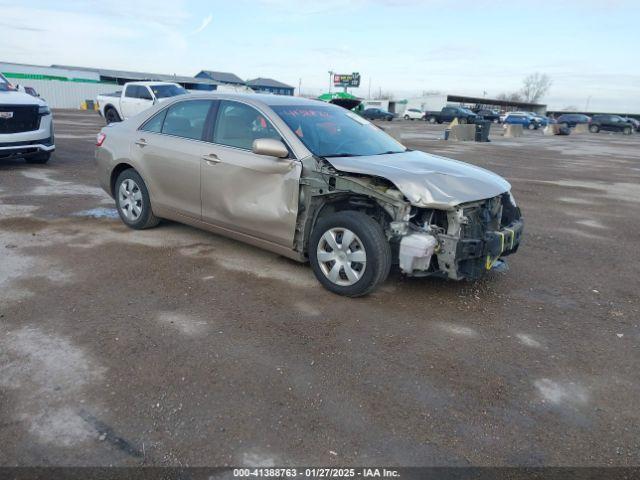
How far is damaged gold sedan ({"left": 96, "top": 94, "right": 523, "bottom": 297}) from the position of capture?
161 inches

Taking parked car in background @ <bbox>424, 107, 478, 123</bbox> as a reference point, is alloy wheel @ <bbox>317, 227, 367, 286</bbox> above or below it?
below

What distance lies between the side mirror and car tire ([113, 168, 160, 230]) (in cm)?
200

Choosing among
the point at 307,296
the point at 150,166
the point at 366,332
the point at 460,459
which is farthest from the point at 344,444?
the point at 150,166

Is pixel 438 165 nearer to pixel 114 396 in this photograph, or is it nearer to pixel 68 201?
pixel 114 396

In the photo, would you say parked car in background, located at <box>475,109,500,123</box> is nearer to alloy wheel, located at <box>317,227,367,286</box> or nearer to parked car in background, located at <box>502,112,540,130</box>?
parked car in background, located at <box>502,112,540,130</box>

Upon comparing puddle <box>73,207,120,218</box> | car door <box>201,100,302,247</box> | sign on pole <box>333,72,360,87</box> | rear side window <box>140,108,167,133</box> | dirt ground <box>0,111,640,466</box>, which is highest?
sign on pole <box>333,72,360,87</box>

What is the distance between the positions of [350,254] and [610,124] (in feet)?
168

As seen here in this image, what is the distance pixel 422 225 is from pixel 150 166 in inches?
127

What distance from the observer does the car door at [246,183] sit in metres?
4.59

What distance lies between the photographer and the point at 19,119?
9.27m

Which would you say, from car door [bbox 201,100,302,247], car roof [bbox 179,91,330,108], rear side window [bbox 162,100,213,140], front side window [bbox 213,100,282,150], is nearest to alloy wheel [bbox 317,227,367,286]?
car door [bbox 201,100,302,247]

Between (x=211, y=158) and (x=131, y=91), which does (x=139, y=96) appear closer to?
(x=131, y=91)

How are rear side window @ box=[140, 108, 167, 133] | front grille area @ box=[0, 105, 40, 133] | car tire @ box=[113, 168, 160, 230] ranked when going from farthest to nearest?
front grille area @ box=[0, 105, 40, 133] < car tire @ box=[113, 168, 160, 230] < rear side window @ box=[140, 108, 167, 133]

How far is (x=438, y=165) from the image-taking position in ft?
15.3
